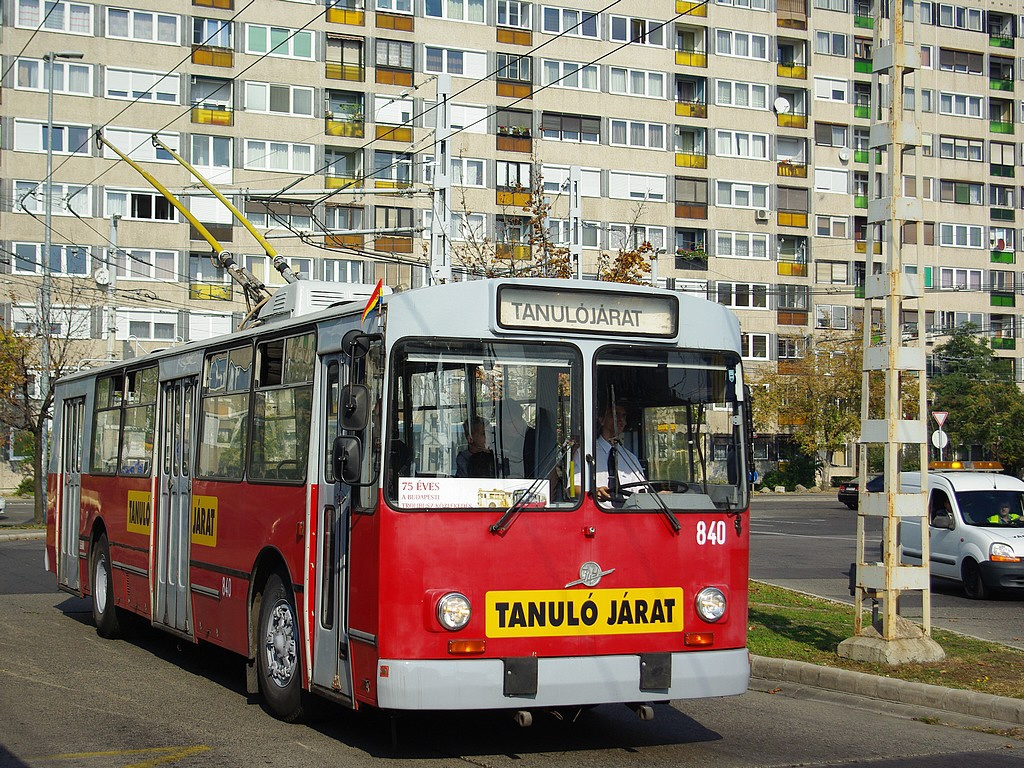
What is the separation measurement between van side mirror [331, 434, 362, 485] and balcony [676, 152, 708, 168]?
194 ft

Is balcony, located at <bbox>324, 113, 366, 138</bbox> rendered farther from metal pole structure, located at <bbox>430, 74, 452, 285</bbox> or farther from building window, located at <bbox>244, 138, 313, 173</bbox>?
metal pole structure, located at <bbox>430, 74, 452, 285</bbox>

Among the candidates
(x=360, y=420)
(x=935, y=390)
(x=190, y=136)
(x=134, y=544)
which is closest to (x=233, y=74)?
(x=190, y=136)

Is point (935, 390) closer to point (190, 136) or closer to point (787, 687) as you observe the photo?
point (190, 136)

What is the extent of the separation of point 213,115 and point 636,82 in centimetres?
1991

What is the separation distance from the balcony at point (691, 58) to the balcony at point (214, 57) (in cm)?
2145

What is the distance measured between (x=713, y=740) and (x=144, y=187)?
50856 millimetres

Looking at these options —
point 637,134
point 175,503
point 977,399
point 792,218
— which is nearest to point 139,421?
point 175,503

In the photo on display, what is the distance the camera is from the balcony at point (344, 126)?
57594mm

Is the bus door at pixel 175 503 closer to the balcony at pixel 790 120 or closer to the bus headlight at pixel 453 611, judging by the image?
the bus headlight at pixel 453 611

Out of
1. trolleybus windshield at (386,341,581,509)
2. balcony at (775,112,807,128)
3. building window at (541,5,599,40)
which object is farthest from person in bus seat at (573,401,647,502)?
balcony at (775,112,807,128)

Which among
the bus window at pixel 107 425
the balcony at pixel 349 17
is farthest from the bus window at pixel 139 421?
the balcony at pixel 349 17

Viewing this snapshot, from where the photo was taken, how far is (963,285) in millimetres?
77000

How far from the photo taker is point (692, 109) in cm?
6575

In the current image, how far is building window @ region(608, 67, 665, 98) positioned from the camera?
63.3 metres
